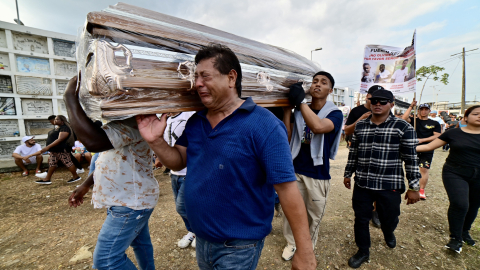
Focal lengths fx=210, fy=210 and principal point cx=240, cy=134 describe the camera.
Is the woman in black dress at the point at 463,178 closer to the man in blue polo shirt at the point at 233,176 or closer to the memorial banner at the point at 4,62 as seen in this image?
the man in blue polo shirt at the point at 233,176

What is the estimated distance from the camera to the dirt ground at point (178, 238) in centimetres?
250

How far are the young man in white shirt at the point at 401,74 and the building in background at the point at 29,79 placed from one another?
358 inches

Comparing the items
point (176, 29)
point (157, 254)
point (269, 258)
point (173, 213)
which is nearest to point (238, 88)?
point (176, 29)

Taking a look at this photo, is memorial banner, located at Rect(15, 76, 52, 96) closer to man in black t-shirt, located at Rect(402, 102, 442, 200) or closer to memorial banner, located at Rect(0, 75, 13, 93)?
memorial banner, located at Rect(0, 75, 13, 93)

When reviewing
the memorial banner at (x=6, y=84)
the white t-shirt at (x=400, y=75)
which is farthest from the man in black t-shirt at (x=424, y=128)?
the memorial banner at (x=6, y=84)

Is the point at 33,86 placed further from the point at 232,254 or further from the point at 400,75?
the point at 400,75

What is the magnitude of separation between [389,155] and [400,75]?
2.36m

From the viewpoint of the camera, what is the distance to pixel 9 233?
3168mm

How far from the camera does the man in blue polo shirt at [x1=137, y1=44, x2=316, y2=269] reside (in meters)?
1.16

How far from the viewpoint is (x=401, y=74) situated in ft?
12.8

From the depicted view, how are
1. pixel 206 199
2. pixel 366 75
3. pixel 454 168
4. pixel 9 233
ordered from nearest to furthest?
pixel 206 199
pixel 454 168
pixel 9 233
pixel 366 75

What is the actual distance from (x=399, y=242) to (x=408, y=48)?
10.7ft

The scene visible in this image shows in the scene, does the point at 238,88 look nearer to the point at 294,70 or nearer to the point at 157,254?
the point at 294,70

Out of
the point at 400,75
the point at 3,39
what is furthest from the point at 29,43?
the point at 400,75
